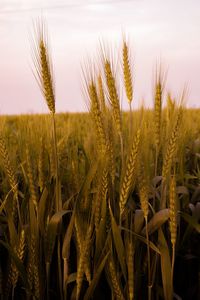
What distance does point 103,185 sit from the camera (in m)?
1.20

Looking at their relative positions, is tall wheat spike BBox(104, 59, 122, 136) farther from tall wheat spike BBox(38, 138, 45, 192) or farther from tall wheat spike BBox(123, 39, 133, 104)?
tall wheat spike BBox(38, 138, 45, 192)

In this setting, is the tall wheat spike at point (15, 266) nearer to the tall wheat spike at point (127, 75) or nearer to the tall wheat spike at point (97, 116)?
the tall wheat spike at point (97, 116)

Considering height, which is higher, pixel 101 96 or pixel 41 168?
pixel 101 96

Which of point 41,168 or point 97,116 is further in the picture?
point 41,168

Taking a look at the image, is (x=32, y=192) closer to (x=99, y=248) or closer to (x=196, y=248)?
(x=99, y=248)

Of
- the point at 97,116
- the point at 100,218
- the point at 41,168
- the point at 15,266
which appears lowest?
the point at 15,266

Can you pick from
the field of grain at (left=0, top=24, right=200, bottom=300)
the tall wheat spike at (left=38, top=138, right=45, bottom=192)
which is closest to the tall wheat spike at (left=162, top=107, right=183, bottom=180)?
the field of grain at (left=0, top=24, right=200, bottom=300)

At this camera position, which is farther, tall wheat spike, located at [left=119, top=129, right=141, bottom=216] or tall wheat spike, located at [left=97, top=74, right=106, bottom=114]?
tall wheat spike, located at [left=97, top=74, right=106, bottom=114]

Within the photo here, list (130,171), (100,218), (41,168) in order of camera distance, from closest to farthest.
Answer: (130,171)
(100,218)
(41,168)

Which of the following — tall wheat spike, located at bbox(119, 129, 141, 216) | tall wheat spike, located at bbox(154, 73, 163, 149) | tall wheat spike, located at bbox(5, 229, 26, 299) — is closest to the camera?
tall wheat spike, located at bbox(119, 129, 141, 216)

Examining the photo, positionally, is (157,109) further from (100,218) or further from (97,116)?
(100,218)

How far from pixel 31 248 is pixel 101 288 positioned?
0.31m

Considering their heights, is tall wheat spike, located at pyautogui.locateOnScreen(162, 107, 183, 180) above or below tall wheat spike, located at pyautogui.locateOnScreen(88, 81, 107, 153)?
below

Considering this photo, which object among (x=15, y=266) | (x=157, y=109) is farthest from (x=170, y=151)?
(x=15, y=266)
